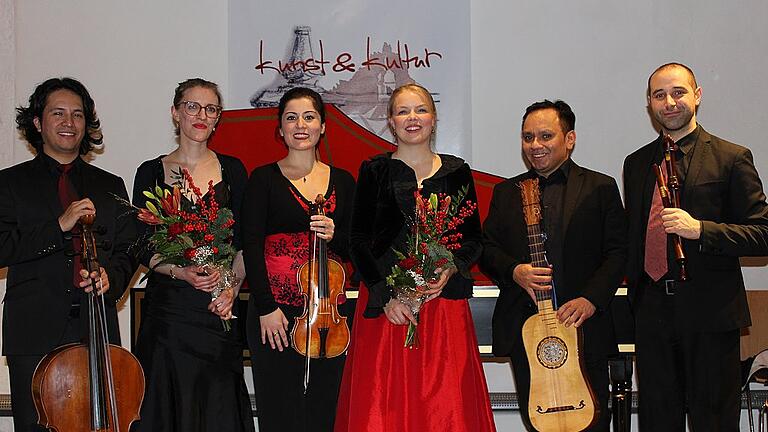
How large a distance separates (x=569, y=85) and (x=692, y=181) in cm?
171

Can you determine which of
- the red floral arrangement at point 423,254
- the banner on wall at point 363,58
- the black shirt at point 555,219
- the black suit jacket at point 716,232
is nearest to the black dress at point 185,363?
the red floral arrangement at point 423,254

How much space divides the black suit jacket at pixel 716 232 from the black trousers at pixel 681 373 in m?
0.06

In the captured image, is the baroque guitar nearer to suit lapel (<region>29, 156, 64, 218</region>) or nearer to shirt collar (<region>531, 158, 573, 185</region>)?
shirt collar (<region>531, 158, 573, 185</region>)

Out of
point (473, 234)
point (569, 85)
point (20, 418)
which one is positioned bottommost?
point (20, 418)

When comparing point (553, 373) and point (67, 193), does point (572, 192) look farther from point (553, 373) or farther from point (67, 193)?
point (67, 193)

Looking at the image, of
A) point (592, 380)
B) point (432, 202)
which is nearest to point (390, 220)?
point (432, 202)

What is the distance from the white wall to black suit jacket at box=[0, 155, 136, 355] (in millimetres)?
1721

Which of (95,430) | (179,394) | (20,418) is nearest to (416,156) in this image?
(179,394)

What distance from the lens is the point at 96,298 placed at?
3.58m

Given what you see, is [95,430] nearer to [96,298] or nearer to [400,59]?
[96,298]

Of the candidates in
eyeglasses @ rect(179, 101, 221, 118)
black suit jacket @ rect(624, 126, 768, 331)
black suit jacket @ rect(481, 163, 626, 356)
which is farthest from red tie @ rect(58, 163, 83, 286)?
black suit jacket @ rect(624, 126, 768, 331)

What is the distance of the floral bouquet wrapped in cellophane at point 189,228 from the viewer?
11.9 feet

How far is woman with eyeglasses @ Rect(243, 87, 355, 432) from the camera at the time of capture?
149 inches

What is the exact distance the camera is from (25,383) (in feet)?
11.9
